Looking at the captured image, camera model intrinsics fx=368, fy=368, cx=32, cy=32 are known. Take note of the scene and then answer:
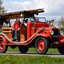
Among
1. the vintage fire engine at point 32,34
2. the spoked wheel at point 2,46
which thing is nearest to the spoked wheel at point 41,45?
the vintage fire engine at point 32,34

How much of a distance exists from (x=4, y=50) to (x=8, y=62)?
27.2 ft

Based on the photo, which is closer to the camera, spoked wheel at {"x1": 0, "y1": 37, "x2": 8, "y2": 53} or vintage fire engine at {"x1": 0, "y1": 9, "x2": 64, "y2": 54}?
vintage fire engine at {"x1": 0, "y1": 9, "x2": 64, "y2": 54}

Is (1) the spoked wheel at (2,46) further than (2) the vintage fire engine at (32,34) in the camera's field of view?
Yes

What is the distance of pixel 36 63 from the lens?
43.7 ft

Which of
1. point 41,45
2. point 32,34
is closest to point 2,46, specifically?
point 32,34

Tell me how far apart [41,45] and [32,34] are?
1124mm

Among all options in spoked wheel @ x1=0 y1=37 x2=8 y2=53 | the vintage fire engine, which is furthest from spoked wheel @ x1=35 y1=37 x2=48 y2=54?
spoked wheel @ x1=0 y1=37 x2=8 y2=53

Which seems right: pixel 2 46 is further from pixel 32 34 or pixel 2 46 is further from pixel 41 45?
pixel 41 45

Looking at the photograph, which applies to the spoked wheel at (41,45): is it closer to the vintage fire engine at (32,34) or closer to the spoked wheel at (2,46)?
the vintage fire engine at (32,34)

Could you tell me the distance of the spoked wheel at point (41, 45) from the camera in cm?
1989

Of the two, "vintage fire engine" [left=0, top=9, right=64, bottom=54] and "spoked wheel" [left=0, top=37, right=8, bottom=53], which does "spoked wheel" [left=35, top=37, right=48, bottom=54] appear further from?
"spoked wheel" [left=0, top=37, right=8, bottom=53]

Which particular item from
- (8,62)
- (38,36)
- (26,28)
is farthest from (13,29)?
(8,62)

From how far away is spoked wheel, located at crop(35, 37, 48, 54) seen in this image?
19891 millimetres

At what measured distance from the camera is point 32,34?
2106cm
